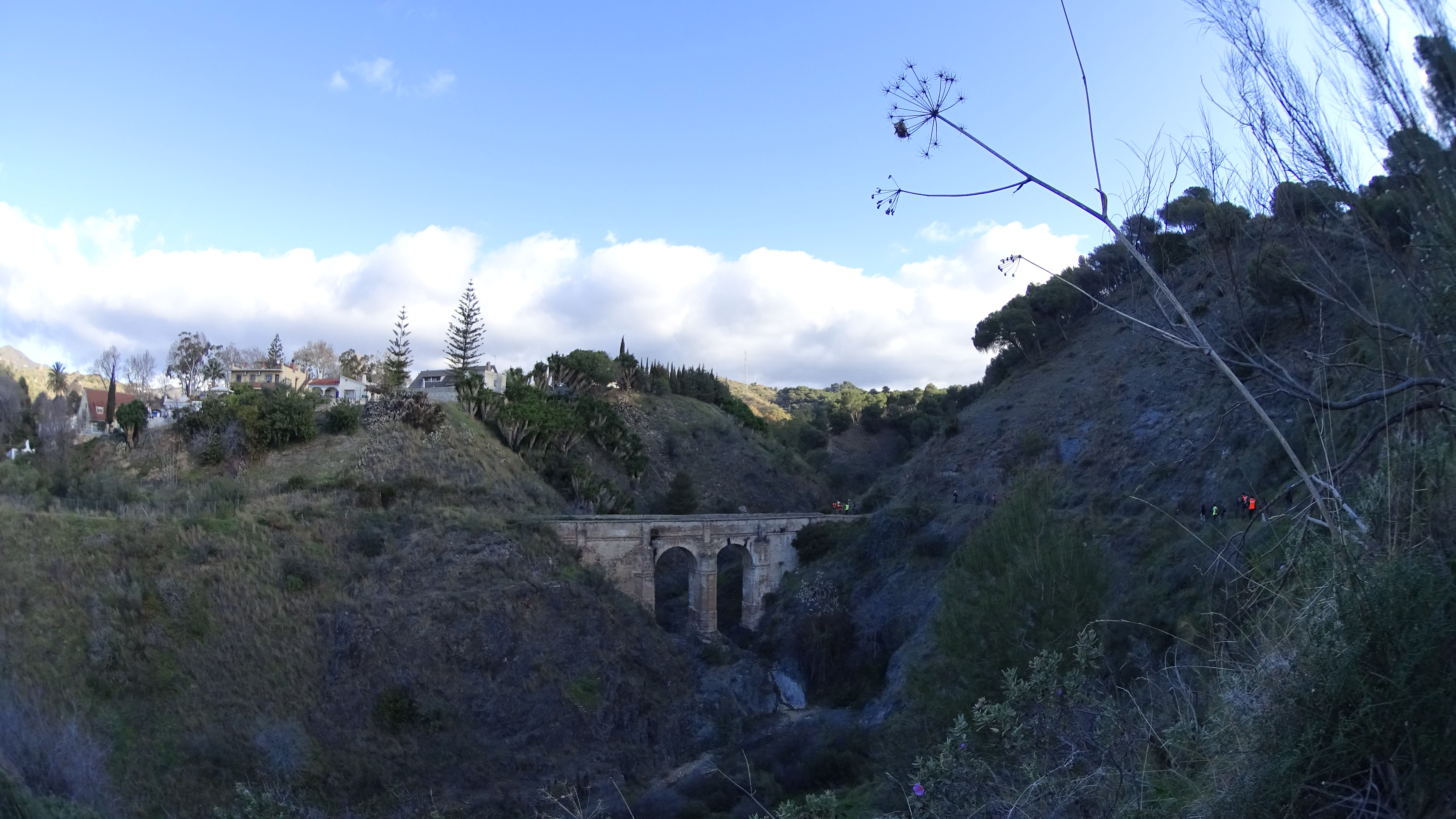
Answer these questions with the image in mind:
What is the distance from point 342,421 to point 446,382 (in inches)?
544

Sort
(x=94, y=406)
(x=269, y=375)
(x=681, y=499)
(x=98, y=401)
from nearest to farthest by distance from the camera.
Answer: (x=681, y=499) < (x=269, y=375) < (x=94, y=406) < (x=98, y=401)

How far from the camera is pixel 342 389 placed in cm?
4625

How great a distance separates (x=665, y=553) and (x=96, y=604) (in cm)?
2105

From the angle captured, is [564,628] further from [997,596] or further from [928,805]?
[928,805]

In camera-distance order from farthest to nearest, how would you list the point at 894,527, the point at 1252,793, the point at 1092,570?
the point at 894,527, the point at 1092,570, the point at 1252,793

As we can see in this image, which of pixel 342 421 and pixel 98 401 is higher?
pixel 98 401

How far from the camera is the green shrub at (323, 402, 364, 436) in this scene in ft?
114

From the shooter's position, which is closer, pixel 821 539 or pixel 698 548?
pixel 698 548

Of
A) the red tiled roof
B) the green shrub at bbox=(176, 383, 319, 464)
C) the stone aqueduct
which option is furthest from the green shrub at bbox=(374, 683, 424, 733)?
the red tiled roof

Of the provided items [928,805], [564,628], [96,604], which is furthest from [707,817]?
[96,604]

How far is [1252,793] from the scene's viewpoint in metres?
3.36

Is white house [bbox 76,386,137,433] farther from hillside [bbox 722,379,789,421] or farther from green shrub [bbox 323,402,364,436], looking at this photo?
hillside [bbox 722,379,789,421]

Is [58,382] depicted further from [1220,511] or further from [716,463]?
[1220,511]

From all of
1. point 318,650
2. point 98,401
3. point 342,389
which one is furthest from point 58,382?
point 318,650
